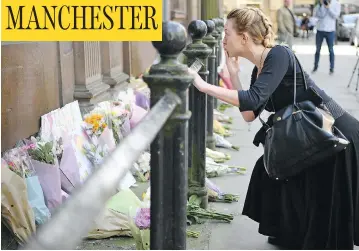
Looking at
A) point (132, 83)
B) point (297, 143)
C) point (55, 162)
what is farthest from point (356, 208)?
point (132, 83)

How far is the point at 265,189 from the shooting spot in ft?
11.7

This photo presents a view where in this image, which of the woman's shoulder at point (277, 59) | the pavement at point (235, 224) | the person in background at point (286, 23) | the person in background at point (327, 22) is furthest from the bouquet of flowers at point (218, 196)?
the person in background at point (286, 23)

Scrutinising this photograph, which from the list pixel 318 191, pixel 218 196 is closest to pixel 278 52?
pixel 318 191

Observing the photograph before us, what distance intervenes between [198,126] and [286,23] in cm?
1095

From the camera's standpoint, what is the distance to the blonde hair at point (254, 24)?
10.3ft

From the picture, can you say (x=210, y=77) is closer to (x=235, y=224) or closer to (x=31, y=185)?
(x=235, y=224)

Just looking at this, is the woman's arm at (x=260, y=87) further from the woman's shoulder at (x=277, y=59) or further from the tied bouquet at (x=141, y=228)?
the tied bouquet at (x=141, y=228)

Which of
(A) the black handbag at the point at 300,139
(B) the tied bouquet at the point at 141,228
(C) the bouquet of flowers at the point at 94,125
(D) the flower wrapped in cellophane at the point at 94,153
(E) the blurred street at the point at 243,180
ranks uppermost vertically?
(A) the black handbag at the point at 300,139

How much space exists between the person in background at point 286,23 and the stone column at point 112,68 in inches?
312

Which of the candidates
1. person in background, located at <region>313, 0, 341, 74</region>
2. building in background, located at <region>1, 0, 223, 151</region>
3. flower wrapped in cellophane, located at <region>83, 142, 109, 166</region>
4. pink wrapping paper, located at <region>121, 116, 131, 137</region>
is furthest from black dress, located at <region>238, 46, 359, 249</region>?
person in background, located at <region>313, 0, 341, 74</region>

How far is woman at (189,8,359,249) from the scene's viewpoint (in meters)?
3.04

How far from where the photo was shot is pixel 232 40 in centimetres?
319

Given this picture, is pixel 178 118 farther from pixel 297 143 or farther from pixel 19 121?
pixel 19 121

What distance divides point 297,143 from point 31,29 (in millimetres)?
2057
